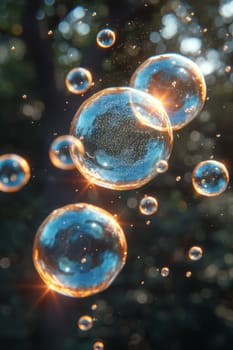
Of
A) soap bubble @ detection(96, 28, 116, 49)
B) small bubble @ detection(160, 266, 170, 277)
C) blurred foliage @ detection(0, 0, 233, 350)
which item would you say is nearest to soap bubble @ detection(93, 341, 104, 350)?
blurred foliage @ detection(0, 0, 233, 350)

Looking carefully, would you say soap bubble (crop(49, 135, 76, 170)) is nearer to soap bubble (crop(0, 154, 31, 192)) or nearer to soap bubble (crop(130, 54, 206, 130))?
soap bubble (crop(0, 154, 31, 192))

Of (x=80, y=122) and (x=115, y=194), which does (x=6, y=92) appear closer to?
(x=115, y=194)

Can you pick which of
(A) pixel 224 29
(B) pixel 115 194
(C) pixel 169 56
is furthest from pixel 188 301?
(C) pixel 169 56

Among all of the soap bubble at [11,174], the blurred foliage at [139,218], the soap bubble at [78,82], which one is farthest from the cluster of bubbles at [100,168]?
the blurred foliage at [139,218]

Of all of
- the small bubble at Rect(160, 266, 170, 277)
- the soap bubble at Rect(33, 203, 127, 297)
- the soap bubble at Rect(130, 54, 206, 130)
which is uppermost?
the soap bubble at Rect(130, 54, 206, 130)


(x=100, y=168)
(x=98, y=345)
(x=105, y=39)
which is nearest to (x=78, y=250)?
(x=100, y=168)

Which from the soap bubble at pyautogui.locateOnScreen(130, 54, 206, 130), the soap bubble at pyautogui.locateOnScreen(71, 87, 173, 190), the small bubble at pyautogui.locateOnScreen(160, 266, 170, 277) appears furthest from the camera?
the small bubble at pyautogui.locateOnScreen(160, 266, 170, 277)
